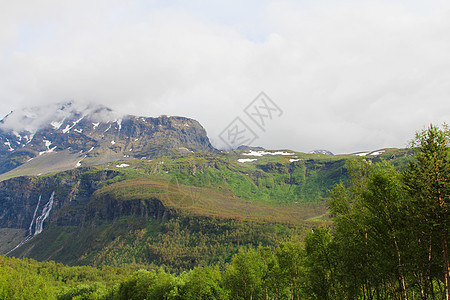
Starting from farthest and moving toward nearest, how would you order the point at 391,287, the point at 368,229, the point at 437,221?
the point at 391,287 < the point at 368,229 < the point at 437,221

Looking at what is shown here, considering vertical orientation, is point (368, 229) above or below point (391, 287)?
above

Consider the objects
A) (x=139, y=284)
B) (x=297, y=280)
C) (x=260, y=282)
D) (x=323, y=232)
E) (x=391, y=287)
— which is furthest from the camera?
(x=139, y=284)

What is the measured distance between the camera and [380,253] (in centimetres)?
2605

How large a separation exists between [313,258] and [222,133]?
73.9 ft

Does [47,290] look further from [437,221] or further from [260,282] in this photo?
[437,221]

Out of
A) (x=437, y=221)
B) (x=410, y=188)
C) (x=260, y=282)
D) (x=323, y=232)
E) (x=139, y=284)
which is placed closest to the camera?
(x=437, y=221)

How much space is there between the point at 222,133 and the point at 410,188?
23.4 meters

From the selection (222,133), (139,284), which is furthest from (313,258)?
(139,284)

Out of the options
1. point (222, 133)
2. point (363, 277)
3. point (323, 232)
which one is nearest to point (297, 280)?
point (323, 232)

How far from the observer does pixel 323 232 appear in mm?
36406

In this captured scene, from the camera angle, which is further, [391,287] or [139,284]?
[139,284]

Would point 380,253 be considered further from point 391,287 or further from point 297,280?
point 297,280

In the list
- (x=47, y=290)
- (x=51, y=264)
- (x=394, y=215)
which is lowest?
(x=51, y=264)

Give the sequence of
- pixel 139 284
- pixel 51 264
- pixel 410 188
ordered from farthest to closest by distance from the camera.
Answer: pixel 51 264 → pixel 139 284 → pixel 410 188
